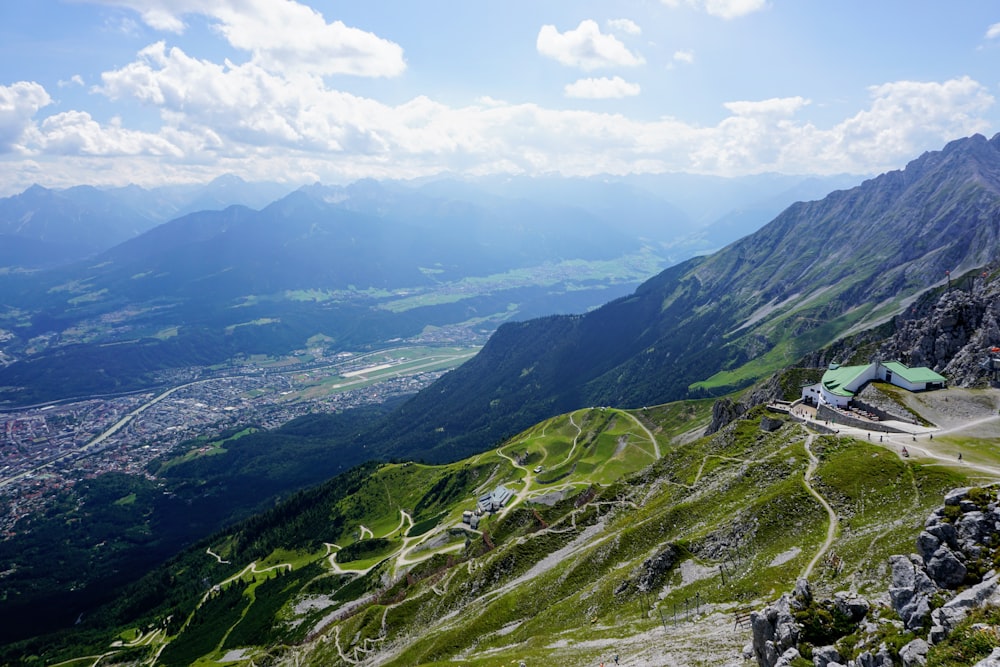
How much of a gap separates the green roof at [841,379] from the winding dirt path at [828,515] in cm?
2500

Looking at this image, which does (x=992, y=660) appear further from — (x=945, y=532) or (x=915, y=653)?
(x=945, y=532)

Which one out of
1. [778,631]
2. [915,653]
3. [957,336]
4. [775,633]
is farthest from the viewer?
[957,336]

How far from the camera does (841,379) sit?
108 meters

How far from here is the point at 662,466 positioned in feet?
373

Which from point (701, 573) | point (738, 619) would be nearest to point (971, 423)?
point (701, 573)

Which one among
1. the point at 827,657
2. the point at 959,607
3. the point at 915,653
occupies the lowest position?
the point at 827,657

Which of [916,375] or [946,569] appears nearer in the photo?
[946,569]

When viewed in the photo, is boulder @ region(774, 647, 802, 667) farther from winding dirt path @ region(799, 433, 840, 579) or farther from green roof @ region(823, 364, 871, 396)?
green roof @ region(823, 364, 871, 396)

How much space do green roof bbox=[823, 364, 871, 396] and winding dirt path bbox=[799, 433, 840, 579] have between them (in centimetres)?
2500

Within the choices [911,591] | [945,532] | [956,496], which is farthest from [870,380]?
[911,591]

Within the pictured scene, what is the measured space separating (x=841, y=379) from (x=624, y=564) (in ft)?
195

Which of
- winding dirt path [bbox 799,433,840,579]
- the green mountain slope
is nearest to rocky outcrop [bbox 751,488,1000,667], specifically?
the green mountain slope

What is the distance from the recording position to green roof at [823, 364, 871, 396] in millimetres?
104312

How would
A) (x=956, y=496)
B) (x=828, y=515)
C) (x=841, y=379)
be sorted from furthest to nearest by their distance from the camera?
(x=841, y=379) → (x=828, y=515) → (x=956, y=496)
